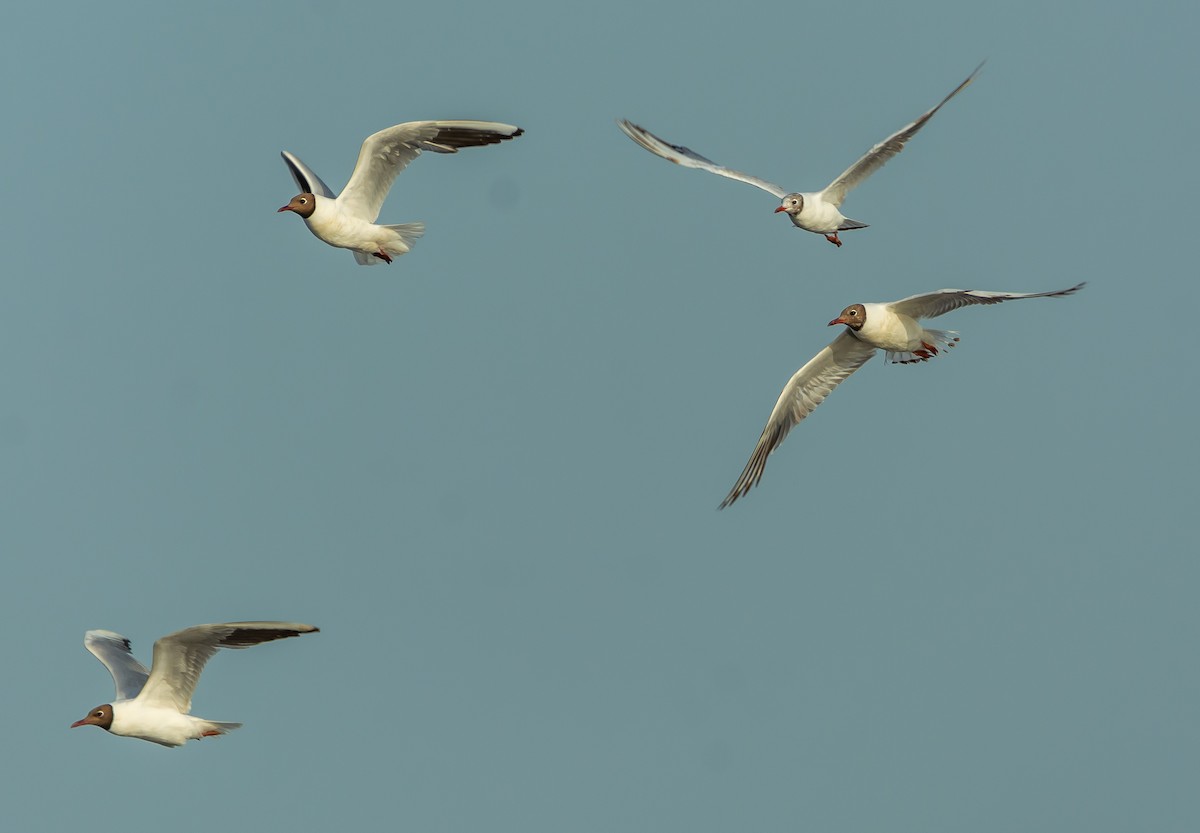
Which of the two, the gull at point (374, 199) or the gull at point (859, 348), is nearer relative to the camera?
the gull at point (859, 348)

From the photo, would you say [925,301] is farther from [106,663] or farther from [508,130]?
[106,663]

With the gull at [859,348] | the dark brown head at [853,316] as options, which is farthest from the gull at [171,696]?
the dark brown head at [853,316]

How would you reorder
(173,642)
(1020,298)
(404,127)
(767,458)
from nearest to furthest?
Answer: (1020,298) → (173,642) → (404,127) → (767,458)

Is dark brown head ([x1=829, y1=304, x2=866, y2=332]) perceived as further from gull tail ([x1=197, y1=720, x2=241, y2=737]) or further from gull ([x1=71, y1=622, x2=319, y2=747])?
gull tail ([x1=197, y1=720, x2=241, y2=737])

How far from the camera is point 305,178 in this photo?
81.8 ft

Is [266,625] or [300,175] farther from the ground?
[300,175]

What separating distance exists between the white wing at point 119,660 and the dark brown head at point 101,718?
24 centimetres

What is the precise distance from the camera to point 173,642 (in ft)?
71.4

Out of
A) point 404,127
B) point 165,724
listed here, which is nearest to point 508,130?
point 404,127

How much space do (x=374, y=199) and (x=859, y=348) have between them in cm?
709

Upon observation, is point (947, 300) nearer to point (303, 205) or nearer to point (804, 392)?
point (804, 392)

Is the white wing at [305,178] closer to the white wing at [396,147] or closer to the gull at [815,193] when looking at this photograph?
the white wing at [396,147]

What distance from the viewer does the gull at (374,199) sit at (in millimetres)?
23453

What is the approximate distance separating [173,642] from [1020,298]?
11.2 metres
